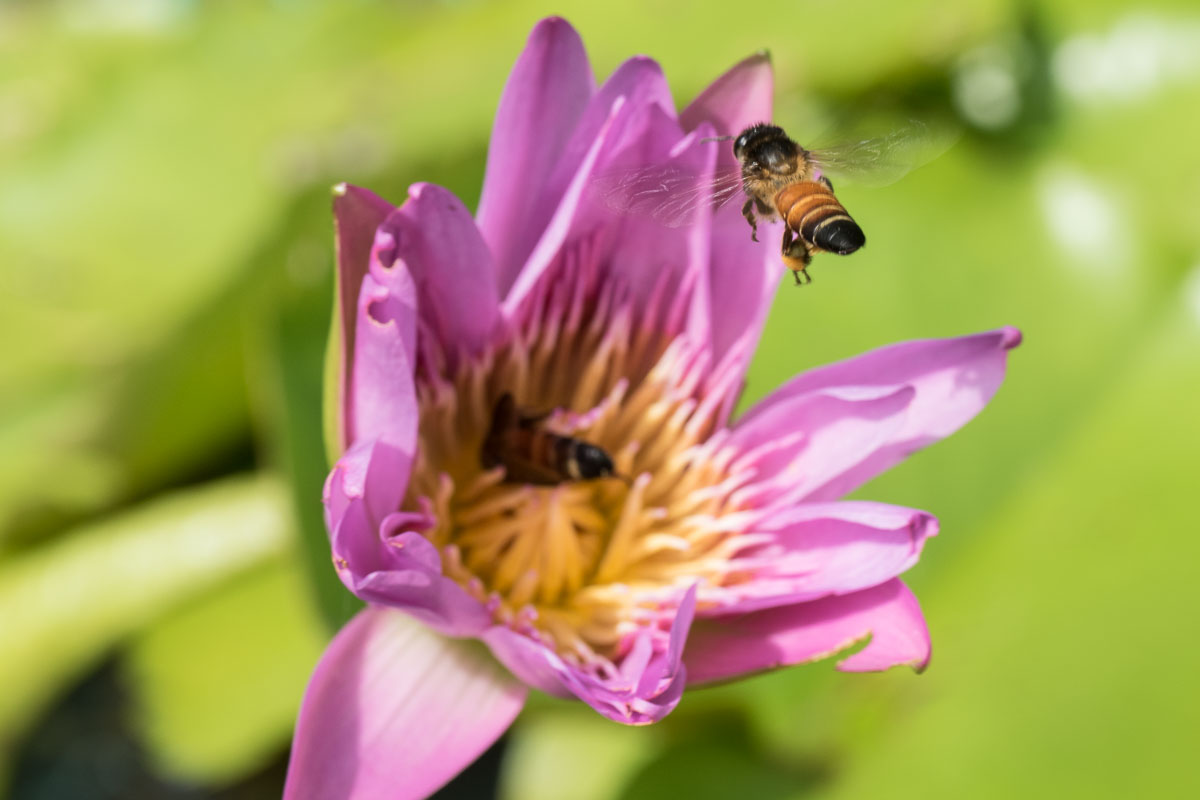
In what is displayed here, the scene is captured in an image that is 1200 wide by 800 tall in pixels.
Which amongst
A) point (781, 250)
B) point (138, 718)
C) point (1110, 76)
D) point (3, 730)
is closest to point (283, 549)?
point (138, 718)

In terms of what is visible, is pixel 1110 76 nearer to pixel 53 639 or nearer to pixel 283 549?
pixel 283 549

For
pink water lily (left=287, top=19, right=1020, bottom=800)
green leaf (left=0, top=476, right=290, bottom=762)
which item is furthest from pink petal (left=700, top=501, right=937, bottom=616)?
green leaf (left=0, top=476, right=290, bottom=762)

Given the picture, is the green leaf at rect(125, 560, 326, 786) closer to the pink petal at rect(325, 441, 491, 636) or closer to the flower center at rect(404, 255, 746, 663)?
the flower center at rect(404, 255, 746, 663)

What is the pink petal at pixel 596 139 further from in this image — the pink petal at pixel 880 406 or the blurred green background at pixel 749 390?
the blurred green background at pixel 749 390

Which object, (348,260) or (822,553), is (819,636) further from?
(348,260)

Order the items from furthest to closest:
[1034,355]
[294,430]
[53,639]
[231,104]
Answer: [231,104] → [53,639] → [1034,355] → [294,430]

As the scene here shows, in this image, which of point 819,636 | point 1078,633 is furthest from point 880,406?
point 1078,633

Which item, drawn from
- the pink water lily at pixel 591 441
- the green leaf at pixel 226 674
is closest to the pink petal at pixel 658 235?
the pink water lily at pixel 591 441
